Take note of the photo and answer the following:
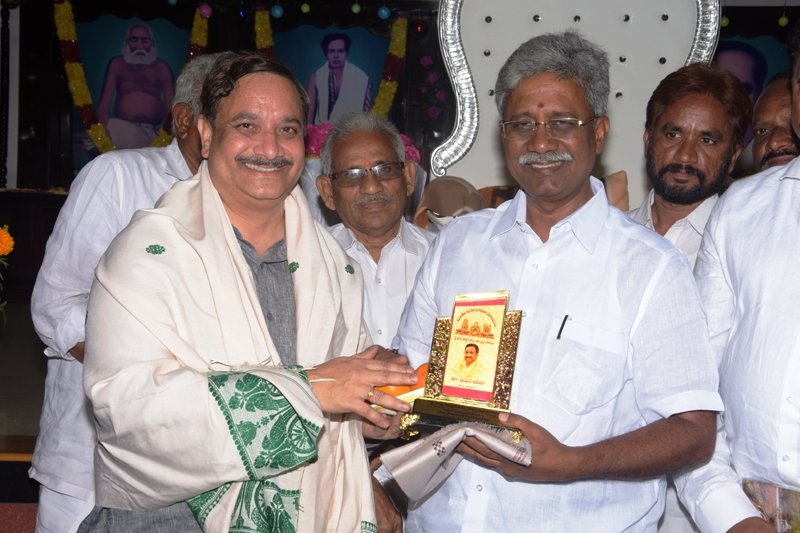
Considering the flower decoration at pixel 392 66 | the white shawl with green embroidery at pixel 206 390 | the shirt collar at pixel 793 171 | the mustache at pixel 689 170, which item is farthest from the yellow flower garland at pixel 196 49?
the shirt collar at pixel 793 171

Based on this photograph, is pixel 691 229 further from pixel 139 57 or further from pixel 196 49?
pixel 139 57

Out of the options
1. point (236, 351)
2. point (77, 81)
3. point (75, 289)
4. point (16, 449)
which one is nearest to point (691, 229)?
point (236, 351)

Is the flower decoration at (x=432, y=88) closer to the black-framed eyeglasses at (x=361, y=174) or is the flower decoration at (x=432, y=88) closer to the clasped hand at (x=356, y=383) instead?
the black-framed eyeglasses at (x=361, y=174)

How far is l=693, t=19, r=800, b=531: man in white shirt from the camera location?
2145mm

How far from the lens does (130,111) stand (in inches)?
483

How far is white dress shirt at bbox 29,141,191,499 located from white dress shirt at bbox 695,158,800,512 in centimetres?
219

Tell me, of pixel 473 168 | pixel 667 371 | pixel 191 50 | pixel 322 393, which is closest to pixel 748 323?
pixel 667 371

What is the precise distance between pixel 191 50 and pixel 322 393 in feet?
34.7

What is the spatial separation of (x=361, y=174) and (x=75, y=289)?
1.23 metres

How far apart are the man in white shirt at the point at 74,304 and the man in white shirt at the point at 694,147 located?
201 cm

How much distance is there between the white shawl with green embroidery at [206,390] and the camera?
6.78 feet

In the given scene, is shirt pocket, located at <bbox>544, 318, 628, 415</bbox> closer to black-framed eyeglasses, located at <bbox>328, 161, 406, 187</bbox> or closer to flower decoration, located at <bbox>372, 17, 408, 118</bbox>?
black-framed eyeglasses, located at <bbox>328, 161, 406, 187</bbox>

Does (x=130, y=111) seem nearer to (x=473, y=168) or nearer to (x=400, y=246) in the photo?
(x=473, y=168)

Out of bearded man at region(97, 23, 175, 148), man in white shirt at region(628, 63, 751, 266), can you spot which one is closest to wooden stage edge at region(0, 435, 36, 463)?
man in white shirt at region(628, 63, 751, 266)
